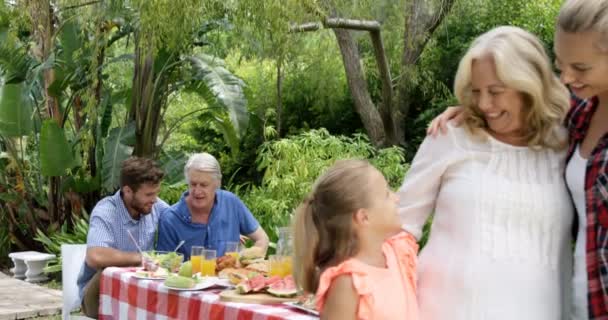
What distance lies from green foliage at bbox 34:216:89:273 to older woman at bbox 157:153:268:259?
3.84m

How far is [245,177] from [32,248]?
3.76m

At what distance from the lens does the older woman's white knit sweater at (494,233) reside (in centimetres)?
206

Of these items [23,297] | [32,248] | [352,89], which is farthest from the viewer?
[352,89]

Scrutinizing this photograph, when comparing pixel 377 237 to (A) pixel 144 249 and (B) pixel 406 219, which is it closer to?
(B) pixel 406 219

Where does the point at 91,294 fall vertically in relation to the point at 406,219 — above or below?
below

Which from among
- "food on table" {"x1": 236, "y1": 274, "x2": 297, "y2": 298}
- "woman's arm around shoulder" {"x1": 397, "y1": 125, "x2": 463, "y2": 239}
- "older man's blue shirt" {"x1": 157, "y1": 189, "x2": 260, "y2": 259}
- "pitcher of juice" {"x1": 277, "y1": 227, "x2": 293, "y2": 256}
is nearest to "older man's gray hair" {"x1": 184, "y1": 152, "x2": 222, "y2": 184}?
"older man's blue shirt" {"x1": 157, "y1": 189, "x2": 260, "y2": 259}

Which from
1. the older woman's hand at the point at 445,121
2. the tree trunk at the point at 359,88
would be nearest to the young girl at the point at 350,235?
the older woman's hand at the point at 445,121

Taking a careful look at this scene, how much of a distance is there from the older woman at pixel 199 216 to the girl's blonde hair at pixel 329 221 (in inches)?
117

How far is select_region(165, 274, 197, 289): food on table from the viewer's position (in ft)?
12.3

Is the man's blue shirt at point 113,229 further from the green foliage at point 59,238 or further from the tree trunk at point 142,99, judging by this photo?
the tree trunk at point 142,99

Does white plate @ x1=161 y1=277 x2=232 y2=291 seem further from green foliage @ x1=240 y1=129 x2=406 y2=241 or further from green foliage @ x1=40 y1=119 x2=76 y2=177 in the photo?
green foliage @ x1=40 y1=119 x2=76 y2=177

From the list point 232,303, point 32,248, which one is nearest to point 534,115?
point 232,303

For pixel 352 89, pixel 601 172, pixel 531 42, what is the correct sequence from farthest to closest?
pixel 352 89 < pixel 531 42 < pixel 601 172

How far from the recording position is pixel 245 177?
44.5ft
